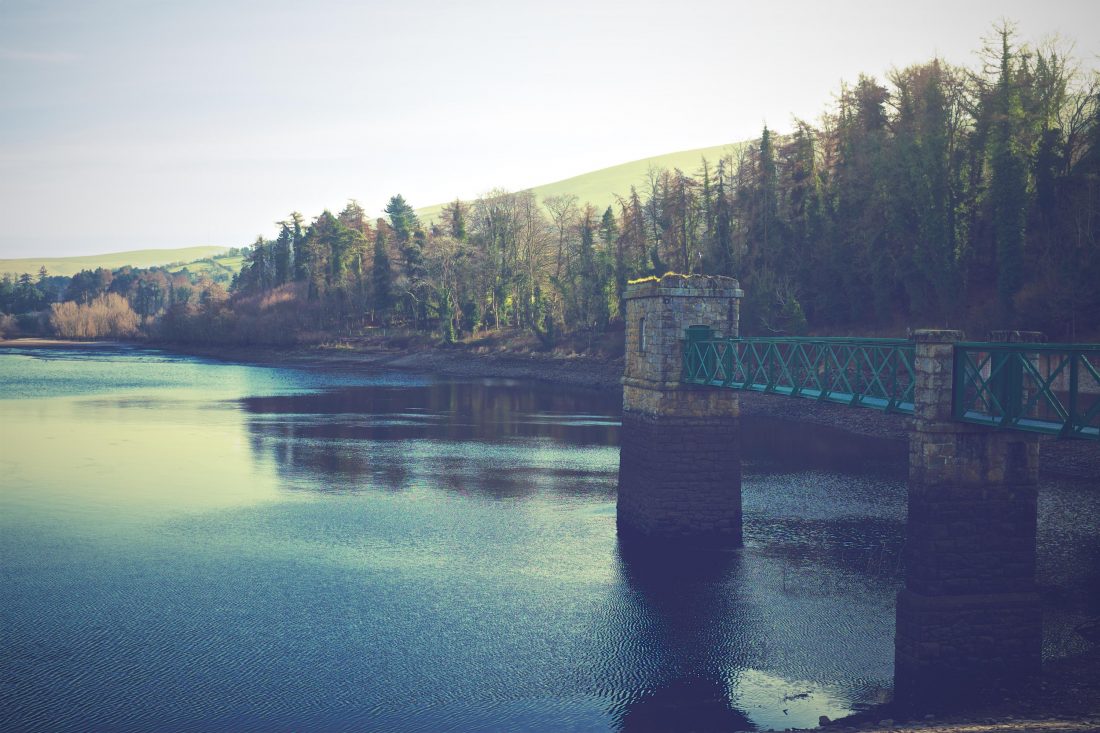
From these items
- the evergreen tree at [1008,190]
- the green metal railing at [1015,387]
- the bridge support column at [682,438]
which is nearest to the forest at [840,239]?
the evergreen tree at [1008,190]

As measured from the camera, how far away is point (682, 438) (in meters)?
29.8

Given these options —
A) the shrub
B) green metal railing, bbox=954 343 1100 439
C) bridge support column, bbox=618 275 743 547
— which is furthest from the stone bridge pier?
the shrub

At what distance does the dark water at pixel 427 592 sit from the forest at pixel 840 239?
1704 centimetres

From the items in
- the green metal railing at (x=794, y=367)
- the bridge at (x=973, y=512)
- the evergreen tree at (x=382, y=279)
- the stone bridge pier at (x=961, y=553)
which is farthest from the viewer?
the evergreen tree at (x=382, y=279)

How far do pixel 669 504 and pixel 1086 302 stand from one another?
3210 cm

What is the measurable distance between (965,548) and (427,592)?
14243mm

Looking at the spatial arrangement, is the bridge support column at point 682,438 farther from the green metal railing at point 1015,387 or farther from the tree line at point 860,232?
the tree line at point 860,232

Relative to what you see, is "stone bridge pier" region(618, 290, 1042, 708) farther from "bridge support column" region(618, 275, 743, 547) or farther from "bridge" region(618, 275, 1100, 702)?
"bridge support column" region(618, 275, 743, 547)

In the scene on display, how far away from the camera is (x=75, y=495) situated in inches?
1474

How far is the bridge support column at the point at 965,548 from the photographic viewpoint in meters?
19.1

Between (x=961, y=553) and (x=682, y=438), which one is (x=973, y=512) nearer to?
(x=961, y=553)

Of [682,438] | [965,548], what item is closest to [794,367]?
[682,438]

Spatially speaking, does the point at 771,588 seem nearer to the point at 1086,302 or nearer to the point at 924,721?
the point at 924,721

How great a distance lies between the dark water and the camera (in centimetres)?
1888
